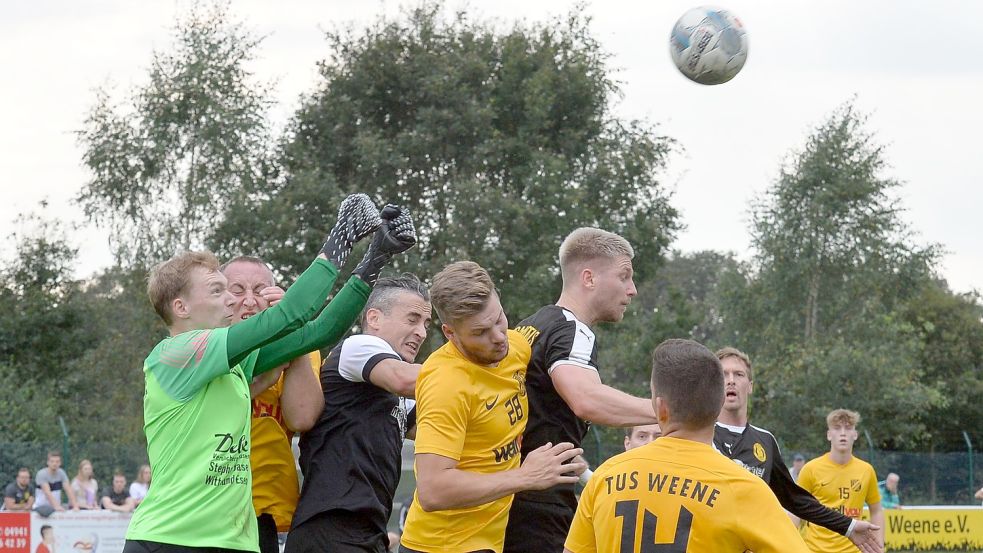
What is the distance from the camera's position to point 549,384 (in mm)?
5156

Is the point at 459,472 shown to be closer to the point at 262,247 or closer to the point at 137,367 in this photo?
the point at 262,247

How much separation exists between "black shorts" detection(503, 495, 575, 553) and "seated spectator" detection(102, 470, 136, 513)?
468 inches

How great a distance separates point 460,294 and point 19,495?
13869mm

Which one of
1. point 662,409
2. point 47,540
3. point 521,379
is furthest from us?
point 47,540

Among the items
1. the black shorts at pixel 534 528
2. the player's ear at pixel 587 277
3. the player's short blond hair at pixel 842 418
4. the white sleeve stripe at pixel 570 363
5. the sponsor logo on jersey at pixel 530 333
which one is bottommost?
the black shorts at pixel 534 528

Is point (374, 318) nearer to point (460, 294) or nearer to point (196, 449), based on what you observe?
point (460, 294)

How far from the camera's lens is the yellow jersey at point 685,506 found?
12.1 feet

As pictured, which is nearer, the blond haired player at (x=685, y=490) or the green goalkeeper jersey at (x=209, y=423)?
the blond haired player at (x=685, y=490)

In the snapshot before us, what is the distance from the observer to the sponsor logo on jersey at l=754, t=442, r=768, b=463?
7.60 metres

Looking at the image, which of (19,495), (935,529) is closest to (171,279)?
(19,495)

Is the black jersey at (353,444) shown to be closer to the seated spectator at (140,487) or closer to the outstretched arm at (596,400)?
the outstretched arm at (596,400)

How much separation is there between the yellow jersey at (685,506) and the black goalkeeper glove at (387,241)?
113 cm

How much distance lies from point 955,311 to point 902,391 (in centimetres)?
1241

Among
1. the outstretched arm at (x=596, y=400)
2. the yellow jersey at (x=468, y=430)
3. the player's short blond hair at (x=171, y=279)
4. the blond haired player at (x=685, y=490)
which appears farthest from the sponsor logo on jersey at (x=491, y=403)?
the player's short blond hair at (x=171, y=279)
